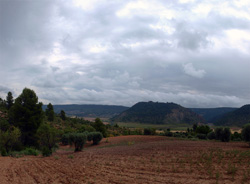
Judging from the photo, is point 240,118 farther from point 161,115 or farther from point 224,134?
point 224,134

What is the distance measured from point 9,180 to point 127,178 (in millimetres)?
6237

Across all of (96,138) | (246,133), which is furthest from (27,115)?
(246,133)

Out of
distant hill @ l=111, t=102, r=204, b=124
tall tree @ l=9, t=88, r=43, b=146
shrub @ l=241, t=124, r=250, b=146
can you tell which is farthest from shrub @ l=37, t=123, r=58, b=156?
distant hill @ l=111, t=102, r=204, b=124

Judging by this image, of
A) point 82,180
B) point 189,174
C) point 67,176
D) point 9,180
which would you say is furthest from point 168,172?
point 9,180

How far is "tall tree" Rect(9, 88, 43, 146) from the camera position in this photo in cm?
2802

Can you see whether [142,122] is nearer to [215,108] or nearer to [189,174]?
[215,108]

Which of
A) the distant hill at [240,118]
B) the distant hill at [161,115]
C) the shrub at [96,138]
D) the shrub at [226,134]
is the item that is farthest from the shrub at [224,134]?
the distant hill at [161,115]

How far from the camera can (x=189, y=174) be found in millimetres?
11281

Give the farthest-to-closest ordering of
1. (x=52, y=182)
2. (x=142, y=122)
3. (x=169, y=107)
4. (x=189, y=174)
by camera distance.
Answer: (x=169, y=107), (x=142, y=122), (x=189, y=174), (x=52, y=182)

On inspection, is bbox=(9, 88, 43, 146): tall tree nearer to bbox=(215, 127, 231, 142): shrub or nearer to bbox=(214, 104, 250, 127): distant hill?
bbox=(215, 127, 231, 142): shrub

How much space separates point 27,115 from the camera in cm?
2823

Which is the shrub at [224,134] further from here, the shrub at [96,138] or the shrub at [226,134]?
the shrub at [96,138]

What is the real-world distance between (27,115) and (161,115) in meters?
117

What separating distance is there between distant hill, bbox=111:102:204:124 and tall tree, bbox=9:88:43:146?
10673cm
